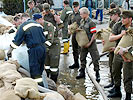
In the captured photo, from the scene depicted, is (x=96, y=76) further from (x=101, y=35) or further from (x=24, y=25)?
(x=24, y=25)

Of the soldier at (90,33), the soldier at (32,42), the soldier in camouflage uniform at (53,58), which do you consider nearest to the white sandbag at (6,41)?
the soldier in camouflage uniform at (53,58)

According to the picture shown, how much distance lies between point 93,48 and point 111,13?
1200 mm

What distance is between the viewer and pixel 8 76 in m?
4.25

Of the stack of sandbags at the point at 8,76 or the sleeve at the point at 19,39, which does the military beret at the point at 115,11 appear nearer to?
the sleeve at the point at 19,39

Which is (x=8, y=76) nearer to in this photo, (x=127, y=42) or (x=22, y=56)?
(x=22, y=56)

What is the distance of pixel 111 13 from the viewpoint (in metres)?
7.36

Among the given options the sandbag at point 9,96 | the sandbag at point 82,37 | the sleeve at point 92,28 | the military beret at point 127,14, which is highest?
the military beret at point 127,14

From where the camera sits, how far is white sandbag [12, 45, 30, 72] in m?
5.78

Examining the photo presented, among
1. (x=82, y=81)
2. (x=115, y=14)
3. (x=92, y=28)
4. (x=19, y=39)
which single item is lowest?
(x=82, y=81)

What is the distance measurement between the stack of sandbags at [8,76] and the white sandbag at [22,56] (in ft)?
3.05

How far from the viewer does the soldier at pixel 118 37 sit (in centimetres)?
618

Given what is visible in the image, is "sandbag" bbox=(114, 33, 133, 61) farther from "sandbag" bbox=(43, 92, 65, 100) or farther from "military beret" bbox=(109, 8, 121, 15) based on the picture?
"sandbag" bbox=(43, 92, 65, 100)

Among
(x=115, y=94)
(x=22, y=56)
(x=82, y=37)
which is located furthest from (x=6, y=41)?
(x=115, y=94)

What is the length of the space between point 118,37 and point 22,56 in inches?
80.6
